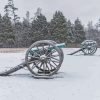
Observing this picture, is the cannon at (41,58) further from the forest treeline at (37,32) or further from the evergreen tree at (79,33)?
the evergreen tree at (79,33)

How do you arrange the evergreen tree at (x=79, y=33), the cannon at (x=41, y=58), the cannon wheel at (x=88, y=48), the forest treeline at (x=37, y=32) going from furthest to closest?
the evergreen tree at (x=79, y=33)
the forest treeline at (x=37, y=32)
the cannon wheel at (x=88, y=48)
the cannon at (x=41, y=58)

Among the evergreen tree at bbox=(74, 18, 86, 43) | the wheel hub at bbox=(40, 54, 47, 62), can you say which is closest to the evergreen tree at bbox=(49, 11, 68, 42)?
the evergreen tree at bbox=(74, 18, 86, 43)

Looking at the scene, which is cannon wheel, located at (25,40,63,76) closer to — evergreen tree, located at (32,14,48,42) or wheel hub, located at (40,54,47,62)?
wheel hub, located at (40,54,47,62)

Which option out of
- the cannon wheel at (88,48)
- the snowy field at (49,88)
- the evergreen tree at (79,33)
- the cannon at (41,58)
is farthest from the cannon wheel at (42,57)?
the evergreen tree at (79,33)

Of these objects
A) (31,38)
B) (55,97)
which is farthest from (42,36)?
(55,97)

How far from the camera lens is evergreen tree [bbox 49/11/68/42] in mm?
66188

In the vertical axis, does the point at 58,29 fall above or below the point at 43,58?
above

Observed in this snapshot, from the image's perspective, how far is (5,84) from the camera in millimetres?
11219

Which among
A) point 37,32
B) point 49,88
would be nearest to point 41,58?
point 49,88

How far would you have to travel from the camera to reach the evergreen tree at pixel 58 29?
6619cm

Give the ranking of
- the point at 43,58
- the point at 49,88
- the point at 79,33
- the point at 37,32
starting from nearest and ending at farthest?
the point at 49,88 < the point at 43,58 < the point at 37,32 < the point at 79,33

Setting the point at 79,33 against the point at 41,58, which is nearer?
the point at 41,58

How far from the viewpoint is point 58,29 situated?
67062 millimetres

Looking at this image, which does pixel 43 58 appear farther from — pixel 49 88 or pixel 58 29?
pixel 58 29
